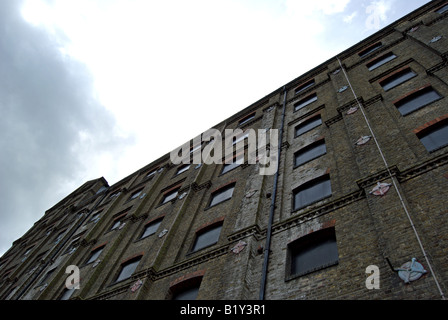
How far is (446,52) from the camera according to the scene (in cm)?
1334

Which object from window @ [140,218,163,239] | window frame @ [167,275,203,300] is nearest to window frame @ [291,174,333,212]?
window frame @ [167,275,203,300]

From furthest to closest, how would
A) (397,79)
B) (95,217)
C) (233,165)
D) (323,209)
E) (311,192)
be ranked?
1. (95,217)
2. (233,165)
3. (397,79)
4. (311,192)
5. (323,209)

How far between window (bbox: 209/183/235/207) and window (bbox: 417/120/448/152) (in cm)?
796

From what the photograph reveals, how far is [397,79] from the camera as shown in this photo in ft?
49.5

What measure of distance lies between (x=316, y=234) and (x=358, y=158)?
3.08m

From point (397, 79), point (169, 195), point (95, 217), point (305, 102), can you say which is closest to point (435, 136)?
point (397, 79)

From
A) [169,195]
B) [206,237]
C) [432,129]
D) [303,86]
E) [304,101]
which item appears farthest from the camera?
[303,86]

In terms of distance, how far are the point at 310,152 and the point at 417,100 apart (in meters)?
4.48

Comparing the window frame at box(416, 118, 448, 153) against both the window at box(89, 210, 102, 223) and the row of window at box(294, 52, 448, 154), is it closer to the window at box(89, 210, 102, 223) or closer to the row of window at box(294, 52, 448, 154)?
the row of window at box(294, 52, 448, 154)

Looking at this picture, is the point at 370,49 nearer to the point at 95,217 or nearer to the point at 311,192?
the point at 311,192

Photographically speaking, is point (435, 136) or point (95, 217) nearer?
point (435, 136)

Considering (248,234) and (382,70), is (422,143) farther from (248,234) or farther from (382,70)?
(382,70)

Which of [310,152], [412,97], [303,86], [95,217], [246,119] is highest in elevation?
[303,86]

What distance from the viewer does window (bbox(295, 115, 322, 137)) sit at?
52.5 feet
